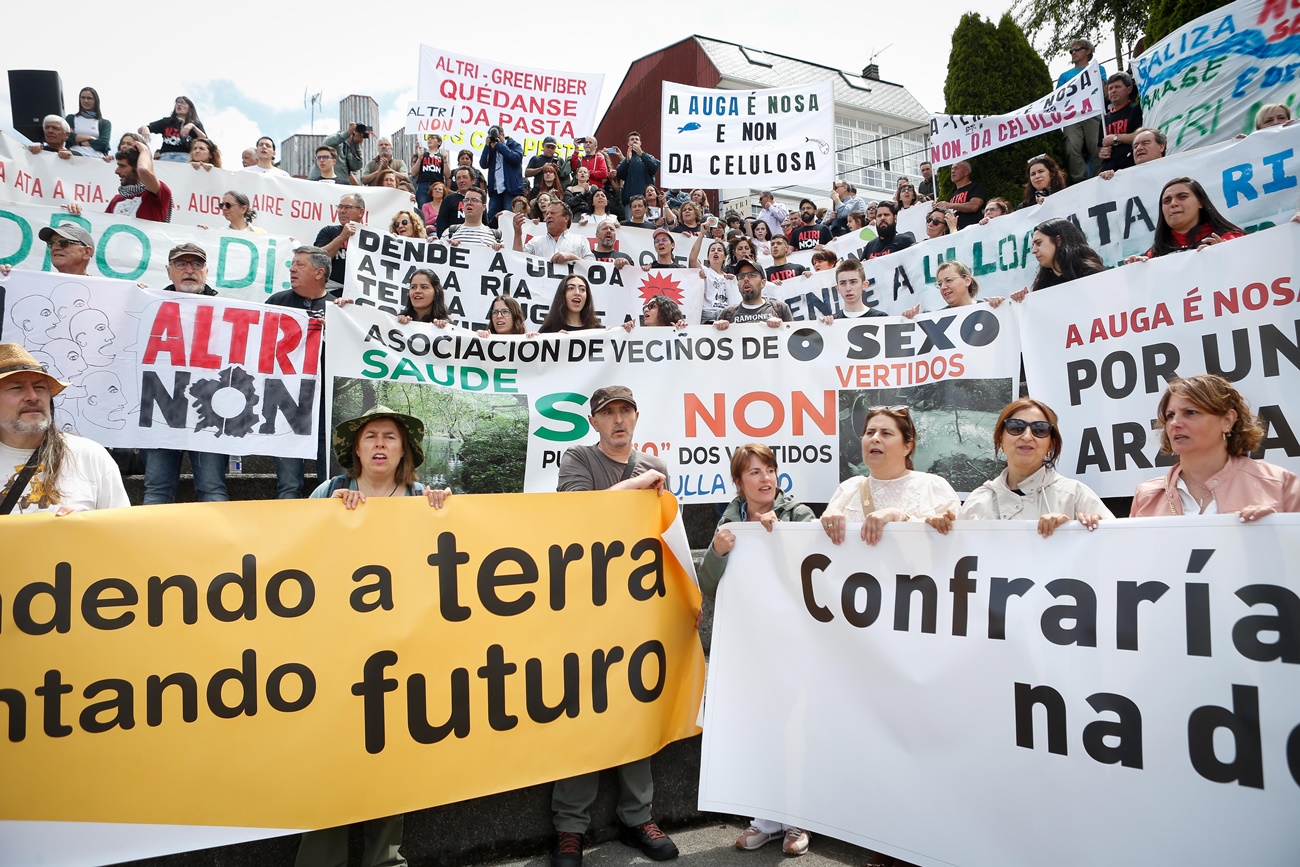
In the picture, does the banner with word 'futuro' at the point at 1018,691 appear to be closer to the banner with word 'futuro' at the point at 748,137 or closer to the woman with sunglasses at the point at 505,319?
the woman with sunglasses at the point at 505,319

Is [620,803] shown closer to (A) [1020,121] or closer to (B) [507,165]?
(A) [1020,121]

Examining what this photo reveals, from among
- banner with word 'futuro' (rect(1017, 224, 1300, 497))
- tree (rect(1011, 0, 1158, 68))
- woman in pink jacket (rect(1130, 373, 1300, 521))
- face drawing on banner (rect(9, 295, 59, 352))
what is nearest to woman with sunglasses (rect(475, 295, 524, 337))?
face drawing on banner (rect(9, 295, 59, 352))

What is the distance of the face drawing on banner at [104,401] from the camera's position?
488 centimetres

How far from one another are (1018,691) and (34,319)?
5.38 m

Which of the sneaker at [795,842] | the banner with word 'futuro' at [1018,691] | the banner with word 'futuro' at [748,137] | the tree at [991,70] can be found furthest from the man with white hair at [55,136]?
the tree at [991,70]

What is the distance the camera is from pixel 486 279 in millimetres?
7637

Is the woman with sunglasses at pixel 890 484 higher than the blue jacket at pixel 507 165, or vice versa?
the blue jacket at pixel 507 165

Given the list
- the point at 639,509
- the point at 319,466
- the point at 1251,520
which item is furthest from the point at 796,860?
the point at 319,466

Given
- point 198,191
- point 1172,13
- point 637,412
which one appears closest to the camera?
point 637,412

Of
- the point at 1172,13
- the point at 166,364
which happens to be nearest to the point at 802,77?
the point at 1172,13

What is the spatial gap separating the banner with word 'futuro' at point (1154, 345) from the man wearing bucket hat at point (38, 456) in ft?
14.6

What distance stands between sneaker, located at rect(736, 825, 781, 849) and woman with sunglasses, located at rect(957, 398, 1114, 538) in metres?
1.47

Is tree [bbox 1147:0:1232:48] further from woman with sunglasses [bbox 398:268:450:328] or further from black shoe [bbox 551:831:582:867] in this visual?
black shoe [bbox 551:831:582:867]

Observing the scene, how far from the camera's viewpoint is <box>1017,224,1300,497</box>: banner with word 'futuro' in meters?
4.12
